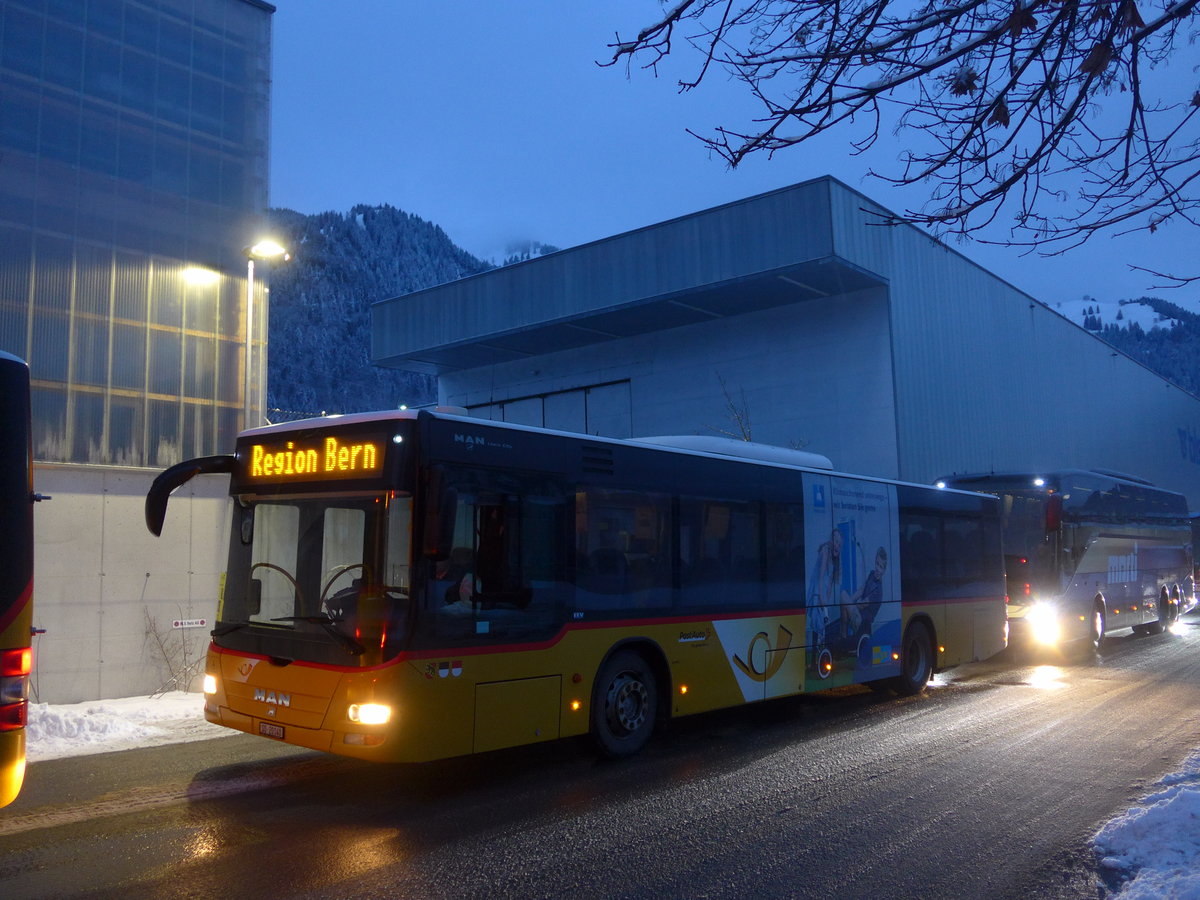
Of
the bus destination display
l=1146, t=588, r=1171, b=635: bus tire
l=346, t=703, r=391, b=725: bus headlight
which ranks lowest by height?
l=1146, t=588, r=1171, b=635: bus tire

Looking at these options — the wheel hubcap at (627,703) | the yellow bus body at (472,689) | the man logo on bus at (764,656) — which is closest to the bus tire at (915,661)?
the man logo on bus at (764,656)

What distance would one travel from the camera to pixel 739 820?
6488mm

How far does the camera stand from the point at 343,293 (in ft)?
495

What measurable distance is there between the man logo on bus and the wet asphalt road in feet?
2.06

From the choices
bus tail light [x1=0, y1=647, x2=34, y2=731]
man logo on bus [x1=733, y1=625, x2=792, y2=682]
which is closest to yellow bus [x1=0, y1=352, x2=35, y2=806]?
bus tail light [x1=0, y1=647, x2=34, y2=731]

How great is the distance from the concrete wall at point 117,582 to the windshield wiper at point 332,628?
558 centimetres

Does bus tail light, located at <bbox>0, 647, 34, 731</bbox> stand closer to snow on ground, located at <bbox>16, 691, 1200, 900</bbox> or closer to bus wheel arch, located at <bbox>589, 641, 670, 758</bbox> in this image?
snow on ground, located at <bbox>16, 691, 1200, 900</bbox>

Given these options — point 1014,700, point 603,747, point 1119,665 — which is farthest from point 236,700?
point 1119,665

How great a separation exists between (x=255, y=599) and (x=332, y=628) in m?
1.06

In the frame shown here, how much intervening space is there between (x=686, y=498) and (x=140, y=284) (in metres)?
8.22

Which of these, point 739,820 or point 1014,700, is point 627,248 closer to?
point 1014,700

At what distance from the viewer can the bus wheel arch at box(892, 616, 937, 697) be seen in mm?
12688

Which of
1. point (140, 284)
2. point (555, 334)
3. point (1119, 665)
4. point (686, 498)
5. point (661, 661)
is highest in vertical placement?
point (555, 334)

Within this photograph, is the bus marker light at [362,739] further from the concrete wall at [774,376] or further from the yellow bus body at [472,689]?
the concrete wall at [774,376]
